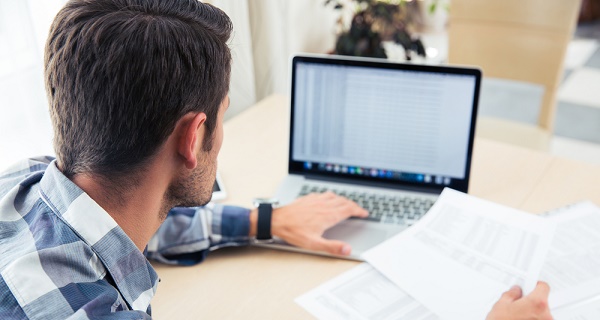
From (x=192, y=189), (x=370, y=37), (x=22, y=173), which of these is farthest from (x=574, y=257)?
(x=370, y=37)

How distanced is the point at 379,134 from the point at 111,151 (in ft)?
2.07

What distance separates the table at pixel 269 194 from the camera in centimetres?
93

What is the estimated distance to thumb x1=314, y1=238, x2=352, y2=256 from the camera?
3.34ft

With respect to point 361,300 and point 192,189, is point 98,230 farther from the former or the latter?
point 361,300

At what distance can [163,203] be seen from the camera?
79 centimetres

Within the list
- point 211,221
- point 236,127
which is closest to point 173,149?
point 211,221

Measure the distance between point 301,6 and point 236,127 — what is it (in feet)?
3.71

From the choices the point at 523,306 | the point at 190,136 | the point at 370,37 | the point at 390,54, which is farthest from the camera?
the point at 390,54

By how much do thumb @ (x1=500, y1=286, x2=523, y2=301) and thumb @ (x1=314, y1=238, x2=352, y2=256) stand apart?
0.27 meters

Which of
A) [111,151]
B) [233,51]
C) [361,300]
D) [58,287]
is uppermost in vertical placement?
[233,51]

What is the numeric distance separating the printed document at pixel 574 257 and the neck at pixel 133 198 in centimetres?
61

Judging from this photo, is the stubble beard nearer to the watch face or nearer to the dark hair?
the dark hair

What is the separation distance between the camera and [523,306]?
2.76 feet

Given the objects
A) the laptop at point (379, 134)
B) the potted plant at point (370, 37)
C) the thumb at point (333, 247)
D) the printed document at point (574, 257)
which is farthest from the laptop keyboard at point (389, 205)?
the potted plant at point (370, 37)
